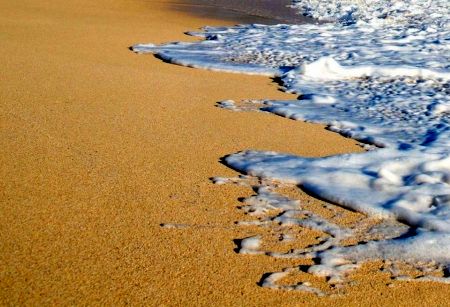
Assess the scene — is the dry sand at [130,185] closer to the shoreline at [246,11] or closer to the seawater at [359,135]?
the seawater at [359,135]

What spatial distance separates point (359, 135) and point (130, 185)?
1679mm

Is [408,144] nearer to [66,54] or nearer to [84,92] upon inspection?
[84,92]

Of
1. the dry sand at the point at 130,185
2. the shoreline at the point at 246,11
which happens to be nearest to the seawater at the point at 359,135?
the dry sand at the point at 130,185

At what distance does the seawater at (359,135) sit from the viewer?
7.52ft

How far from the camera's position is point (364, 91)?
507 cm

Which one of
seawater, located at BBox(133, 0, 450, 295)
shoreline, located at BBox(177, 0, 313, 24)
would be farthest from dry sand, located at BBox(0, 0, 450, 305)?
shoreline, located at BBox(177, 0, 313, 24)

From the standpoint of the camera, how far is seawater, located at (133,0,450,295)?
2.29m

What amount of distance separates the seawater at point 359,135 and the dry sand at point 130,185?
0.12 metres

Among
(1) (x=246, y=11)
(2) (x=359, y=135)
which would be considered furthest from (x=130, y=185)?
(1) (x=246, y=11)

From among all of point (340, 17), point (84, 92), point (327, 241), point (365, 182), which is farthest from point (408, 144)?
point (340, 17)

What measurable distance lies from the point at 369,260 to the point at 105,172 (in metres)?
1.29

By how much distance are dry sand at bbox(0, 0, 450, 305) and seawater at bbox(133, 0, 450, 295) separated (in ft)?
0.41

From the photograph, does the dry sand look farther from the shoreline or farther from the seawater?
the shoreline

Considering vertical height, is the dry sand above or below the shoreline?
below
